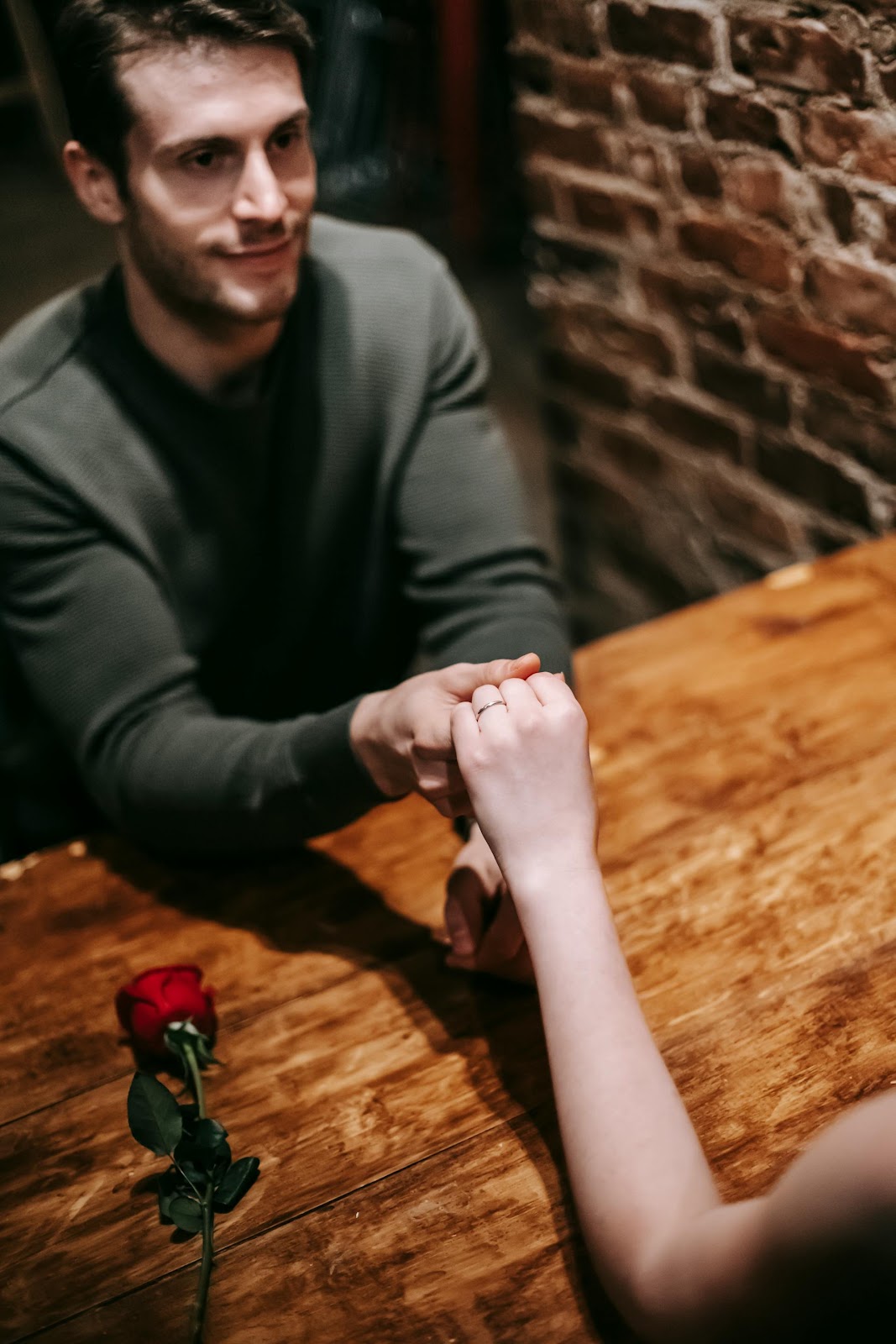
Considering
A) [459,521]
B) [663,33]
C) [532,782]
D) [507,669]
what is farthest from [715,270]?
[532,782]

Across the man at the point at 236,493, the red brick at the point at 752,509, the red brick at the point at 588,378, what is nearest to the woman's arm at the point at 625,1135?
the man at the point at 236,493

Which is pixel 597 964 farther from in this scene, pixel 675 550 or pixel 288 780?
pixel 675 550

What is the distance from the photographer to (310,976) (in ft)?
3.16

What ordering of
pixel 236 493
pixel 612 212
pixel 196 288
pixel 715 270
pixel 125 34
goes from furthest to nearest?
pixel 612 212
pixel 715 270
pixel 236 493
pixel 196 288
pixel 125 34

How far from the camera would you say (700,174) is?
1.49 meters

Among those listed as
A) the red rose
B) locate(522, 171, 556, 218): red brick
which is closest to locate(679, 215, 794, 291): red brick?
locate(522, 171, 556, 218): red brick

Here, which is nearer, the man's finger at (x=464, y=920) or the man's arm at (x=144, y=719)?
the man's finger at (x=464, y=920)

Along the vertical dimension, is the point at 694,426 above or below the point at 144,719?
below

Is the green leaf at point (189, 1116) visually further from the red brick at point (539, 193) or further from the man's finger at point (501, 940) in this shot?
the red brick at point (539, 193)

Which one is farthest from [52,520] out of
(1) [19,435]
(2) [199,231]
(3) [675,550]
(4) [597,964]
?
(3) [675,550]

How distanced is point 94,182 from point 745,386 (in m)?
0.86

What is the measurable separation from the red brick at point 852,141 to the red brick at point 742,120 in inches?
2.1

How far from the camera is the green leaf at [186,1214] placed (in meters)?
0.75

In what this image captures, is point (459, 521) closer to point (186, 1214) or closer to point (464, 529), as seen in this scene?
point (464, 529)
